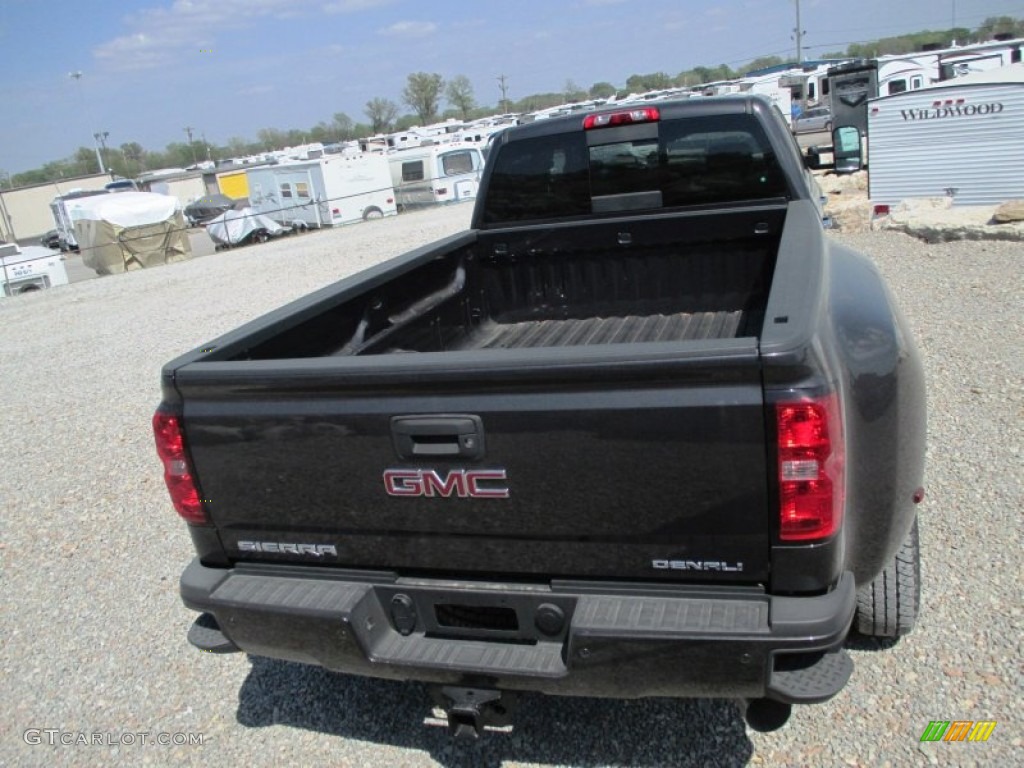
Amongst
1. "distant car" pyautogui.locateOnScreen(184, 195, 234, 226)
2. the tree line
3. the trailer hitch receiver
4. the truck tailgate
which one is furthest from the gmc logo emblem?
the tree line

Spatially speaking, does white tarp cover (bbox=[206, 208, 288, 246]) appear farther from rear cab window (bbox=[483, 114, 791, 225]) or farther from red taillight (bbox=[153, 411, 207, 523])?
red taillight (bbox=[153, 411, 207, 523])

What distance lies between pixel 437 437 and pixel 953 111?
12.4 m

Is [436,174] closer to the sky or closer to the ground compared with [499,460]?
closer to the ground

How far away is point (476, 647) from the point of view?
96.4 inches

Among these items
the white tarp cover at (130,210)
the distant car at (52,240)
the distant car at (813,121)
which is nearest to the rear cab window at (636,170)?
the white tarp cover at (130,210)

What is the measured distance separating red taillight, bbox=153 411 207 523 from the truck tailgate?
1.8 inches

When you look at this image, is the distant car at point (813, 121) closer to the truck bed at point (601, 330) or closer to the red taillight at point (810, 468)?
the truck bed at point (601, 330)

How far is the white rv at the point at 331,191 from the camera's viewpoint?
86.1 ft

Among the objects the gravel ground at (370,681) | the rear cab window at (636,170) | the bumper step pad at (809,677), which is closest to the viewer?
the bumper step pad at (809,677)

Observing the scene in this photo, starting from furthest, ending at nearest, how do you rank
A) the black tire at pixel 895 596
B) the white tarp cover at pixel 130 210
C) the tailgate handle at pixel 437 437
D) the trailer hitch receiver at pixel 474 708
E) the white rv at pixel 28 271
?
the white tarp cover at pixel 130 210 < the white rv at pixel 28 271 < the black tire at pixel 895 596 < the trailer hitch receiver at pixel 474 708 < the tailgate handle at pixel 437 437

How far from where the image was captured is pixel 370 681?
335 cm

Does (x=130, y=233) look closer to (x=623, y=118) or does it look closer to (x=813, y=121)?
(x=623, y=118)

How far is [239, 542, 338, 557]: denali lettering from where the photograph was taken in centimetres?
257

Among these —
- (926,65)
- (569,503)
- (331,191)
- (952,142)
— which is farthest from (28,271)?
(926,65)
